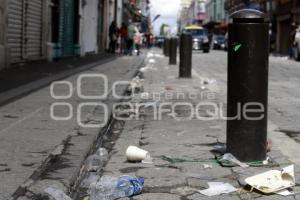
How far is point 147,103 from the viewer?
1029cm

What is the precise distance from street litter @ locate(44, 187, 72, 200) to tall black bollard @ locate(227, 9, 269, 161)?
6.31 ft

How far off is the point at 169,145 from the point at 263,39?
1.66 meters

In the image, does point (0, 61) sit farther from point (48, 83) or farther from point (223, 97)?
point (223, 97)

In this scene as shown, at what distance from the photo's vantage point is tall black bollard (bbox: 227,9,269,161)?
18.5 feet

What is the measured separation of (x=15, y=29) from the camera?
672 inches

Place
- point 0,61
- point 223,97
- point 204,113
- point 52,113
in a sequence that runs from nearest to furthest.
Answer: point 52,113, point 204,113, point 223,97, point 0,61

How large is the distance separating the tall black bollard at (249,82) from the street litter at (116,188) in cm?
124

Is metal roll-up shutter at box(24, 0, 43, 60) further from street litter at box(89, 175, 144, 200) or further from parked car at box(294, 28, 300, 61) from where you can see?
parked car at box(294, 28, 300, 61)

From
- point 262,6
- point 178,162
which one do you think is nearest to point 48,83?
point 178,162

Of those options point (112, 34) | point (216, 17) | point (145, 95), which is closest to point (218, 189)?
point (145, 95)

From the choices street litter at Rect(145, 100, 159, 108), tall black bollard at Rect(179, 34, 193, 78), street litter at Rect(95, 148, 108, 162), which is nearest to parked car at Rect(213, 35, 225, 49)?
tall black bollard at Rect(179, 34, 193, 78)

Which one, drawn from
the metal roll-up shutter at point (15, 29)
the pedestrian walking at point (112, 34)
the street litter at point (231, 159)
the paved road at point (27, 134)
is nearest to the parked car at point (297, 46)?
the pedestrian walking at point (112, 34)

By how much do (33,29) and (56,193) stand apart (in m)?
15.6

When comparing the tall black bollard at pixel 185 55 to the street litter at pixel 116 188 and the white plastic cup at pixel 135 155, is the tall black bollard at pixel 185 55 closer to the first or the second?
the white plastic cup at pixel 135 155
